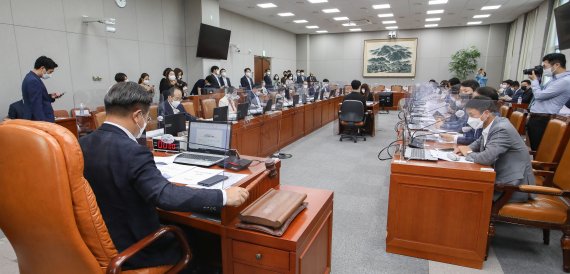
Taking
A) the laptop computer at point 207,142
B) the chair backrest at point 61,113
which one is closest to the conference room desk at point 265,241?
the laptop computer at point 207,142

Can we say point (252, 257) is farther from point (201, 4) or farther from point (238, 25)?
point (238, 25)

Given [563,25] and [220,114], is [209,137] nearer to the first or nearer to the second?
[220,114]

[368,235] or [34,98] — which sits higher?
[34,98]

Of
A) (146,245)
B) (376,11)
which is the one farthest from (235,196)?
(376,11)

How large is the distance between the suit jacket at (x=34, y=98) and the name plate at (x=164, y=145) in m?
2.53

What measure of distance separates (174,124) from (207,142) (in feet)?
2.94

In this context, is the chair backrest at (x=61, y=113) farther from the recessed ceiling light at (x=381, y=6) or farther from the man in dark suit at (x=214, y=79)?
the recessed ceiling light at (x=381, y=6)

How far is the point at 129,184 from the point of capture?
3.94 feet

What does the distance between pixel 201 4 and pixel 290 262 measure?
25.6ft

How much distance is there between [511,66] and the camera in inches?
446

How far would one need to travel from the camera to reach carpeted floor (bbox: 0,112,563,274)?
2.16 meters

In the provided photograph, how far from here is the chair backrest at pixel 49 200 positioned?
96cm

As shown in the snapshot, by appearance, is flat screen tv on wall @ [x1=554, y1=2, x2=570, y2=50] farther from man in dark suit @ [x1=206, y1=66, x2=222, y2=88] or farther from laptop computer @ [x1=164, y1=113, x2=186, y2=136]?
man in dark suit @ [x1=206, y1=66, x2=222, y2=88]

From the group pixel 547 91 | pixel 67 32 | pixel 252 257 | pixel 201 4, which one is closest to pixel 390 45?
pixel 201 4
